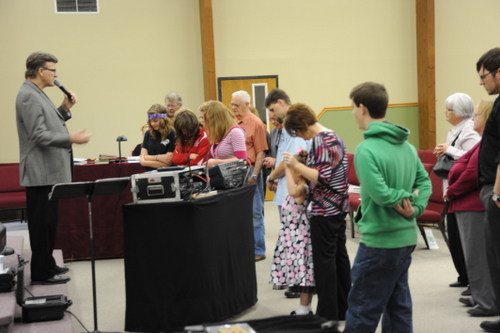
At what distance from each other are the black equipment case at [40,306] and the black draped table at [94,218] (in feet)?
6.32

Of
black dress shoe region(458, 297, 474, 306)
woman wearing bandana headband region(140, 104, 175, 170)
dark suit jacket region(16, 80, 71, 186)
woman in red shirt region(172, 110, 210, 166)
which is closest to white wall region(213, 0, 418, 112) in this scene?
woman wearing bandana headband region(140, 104, 175, 170)

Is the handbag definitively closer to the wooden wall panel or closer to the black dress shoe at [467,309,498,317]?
the black dress shoe at [467,309,498,317]

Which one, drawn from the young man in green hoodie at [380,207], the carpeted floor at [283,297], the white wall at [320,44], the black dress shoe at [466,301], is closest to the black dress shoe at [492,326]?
the carpeted floor at [283,297]

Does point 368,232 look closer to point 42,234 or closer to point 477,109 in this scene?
point 477,109

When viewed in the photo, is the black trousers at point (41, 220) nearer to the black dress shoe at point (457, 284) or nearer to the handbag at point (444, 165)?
the handbag at point (444, 165)

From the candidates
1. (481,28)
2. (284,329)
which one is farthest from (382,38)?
(284,329)

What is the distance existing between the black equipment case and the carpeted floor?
0.83ft

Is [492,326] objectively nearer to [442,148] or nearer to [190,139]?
[442,148]

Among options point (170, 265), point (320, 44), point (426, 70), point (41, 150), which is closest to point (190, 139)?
point (41, 150)

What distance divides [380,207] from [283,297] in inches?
79.1

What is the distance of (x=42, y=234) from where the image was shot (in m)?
4.13

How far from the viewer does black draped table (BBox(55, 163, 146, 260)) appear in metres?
5.73

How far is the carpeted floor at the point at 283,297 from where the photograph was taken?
3.92 metres

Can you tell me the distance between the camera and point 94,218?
18.9ft
